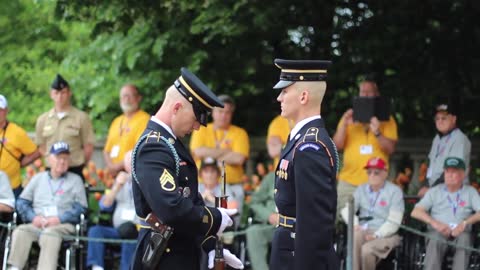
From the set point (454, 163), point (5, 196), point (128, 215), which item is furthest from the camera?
point (128, 215)

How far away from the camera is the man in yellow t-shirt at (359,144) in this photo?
37.0ft

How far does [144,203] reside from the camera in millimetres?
6609

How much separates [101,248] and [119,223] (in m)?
0.34

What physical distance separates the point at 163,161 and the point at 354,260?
449cm

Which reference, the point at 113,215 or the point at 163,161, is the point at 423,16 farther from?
the point at 163,161

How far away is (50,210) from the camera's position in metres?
11.1

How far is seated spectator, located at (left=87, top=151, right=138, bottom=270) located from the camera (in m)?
11.0

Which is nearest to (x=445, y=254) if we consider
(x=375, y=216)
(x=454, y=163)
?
(x=375, y=216)

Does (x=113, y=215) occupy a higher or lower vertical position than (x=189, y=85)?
lower

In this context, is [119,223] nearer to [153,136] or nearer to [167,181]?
[153,136]

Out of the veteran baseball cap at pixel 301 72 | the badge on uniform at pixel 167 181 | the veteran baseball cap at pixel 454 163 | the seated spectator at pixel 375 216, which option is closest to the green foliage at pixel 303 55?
the seated spectator at pixel 375 216

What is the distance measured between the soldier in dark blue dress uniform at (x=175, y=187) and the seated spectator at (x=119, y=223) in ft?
13.7

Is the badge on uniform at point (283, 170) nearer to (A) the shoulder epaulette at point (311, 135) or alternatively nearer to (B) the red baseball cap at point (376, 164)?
(A) the shoulder epaulette at point (311, 135)

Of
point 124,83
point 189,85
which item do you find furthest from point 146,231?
point 124,83
